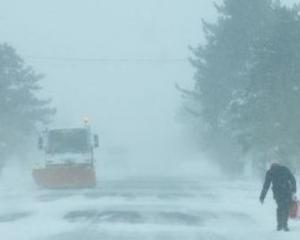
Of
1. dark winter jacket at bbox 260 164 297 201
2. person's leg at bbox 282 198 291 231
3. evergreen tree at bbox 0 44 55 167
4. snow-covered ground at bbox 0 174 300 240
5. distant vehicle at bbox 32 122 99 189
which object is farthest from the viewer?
evergreen tree at bbox 0 44 55 167

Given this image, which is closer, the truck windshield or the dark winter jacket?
the dark winter jacket

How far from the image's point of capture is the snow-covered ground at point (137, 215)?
1828 cm

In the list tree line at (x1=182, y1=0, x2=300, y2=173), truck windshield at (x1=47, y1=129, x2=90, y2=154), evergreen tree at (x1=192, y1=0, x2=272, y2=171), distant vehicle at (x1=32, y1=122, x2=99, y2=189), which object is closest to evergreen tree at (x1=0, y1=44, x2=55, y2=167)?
evergreen tree at (x1=192, y1=0, x2=272, y2=171)

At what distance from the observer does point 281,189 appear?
19625mm

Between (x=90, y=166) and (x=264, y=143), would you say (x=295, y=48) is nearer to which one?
(x=264, y=143)

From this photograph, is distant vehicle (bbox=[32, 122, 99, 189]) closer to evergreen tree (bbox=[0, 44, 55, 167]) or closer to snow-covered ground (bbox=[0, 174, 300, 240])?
snow-covered ground (bbox=[0, 174, 300, 240])

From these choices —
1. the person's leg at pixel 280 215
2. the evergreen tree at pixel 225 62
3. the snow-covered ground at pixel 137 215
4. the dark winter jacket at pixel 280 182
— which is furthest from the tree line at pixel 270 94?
the person's leg at pixel 280 215

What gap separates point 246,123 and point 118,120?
125m

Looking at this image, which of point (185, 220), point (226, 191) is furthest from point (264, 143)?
point (185, 220)

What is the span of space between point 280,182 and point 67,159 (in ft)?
63.1

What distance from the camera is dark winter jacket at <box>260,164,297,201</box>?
772 inches

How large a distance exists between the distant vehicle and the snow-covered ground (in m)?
3.93

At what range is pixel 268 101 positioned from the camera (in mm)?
39469

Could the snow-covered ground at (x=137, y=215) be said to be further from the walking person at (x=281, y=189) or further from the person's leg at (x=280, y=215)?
the walking person at (x=281, y=189)
